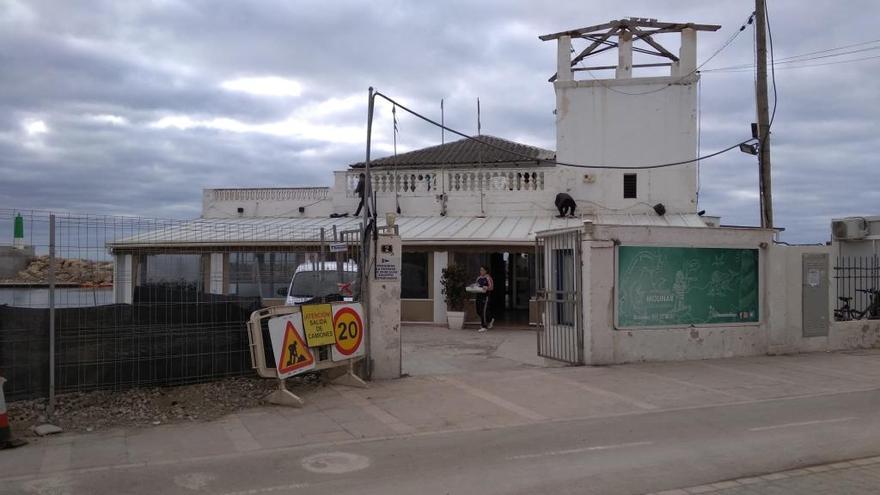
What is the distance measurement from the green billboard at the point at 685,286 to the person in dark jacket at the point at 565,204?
812 cm

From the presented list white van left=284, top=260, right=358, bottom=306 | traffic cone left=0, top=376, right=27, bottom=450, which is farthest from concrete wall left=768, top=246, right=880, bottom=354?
traffic cone left=0, top=376, right=27, bottom=450

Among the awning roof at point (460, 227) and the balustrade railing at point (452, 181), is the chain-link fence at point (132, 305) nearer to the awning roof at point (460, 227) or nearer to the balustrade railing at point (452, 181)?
the awning roof at point (460, 227)

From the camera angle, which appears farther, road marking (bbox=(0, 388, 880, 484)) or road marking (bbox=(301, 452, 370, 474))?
road marking (bbox=(301, 452, 370, 474))

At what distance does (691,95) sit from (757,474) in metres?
18.1

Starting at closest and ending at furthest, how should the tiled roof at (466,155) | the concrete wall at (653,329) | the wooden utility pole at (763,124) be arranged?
the concrete wall at (653,329) → the wooden utility pole at (763,124) → the tiled roof at (466,155)

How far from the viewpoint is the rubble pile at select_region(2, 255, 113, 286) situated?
29.2ft

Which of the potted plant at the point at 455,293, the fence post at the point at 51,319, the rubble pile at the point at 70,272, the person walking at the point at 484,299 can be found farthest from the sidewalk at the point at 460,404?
the potted plant at the point at 455,293

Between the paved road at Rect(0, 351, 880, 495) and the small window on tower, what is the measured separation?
11.5 meters

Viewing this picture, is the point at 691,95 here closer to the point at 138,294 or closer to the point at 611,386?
the point at 611,386

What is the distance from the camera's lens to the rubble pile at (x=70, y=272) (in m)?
8.90

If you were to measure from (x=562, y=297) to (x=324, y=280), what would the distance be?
4.38 m

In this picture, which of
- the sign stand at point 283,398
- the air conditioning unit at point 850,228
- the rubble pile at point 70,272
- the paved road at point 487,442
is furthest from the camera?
the air conditioning unit at point 850,228

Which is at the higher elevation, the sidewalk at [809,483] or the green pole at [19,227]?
the green pole at [19,227]

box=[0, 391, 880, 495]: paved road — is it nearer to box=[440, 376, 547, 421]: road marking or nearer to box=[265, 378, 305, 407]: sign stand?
box=[440, 376, 547, 421]: road marking
